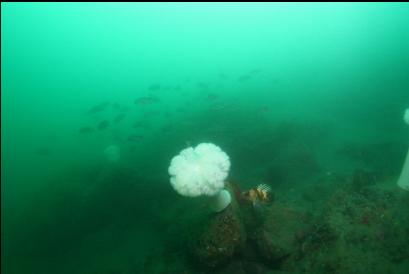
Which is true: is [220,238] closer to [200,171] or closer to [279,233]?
[279,233]

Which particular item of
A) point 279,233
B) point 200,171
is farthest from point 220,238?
point 200,171

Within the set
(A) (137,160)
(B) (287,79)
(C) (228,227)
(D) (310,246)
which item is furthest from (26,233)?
(B) (287,79)

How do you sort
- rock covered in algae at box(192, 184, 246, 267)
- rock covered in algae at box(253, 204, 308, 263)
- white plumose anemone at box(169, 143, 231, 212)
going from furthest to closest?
rock covered in algae at box(253, 204, 308, 263)
rock covered in algae at box(192, 184, 246, 267)
white plumose anemone at box(169, 143, 231, 212)

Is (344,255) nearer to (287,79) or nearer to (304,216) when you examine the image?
(304,216)

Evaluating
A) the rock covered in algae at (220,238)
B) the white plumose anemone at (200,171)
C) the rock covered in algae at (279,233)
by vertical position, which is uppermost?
the white plumose anemone at (200,171)

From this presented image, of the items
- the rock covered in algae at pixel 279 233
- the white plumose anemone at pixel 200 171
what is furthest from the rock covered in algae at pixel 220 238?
the white plumose anemone at pixel 200 171

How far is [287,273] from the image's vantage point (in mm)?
6285

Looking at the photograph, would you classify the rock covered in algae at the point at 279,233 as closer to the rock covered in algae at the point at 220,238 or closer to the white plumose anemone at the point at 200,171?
the rock covered in algae at the point at 220,238

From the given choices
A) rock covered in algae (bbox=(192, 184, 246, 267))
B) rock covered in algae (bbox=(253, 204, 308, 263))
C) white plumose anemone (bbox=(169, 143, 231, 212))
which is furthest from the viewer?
rock covered in algae (bbox=(253, 204, 308, 263))

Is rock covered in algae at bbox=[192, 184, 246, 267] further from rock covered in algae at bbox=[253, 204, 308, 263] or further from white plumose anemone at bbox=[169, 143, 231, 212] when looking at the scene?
white plumose anemone at bbox=[169, 143, 231, 212]

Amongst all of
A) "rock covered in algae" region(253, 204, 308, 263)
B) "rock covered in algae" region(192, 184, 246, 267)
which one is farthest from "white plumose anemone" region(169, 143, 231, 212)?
"rock covered in algae" region(253, 204, 308, 263)

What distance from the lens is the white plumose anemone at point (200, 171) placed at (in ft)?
17.5

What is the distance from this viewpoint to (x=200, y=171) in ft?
17.6

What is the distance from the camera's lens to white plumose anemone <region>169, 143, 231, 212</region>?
5332 millimetres
